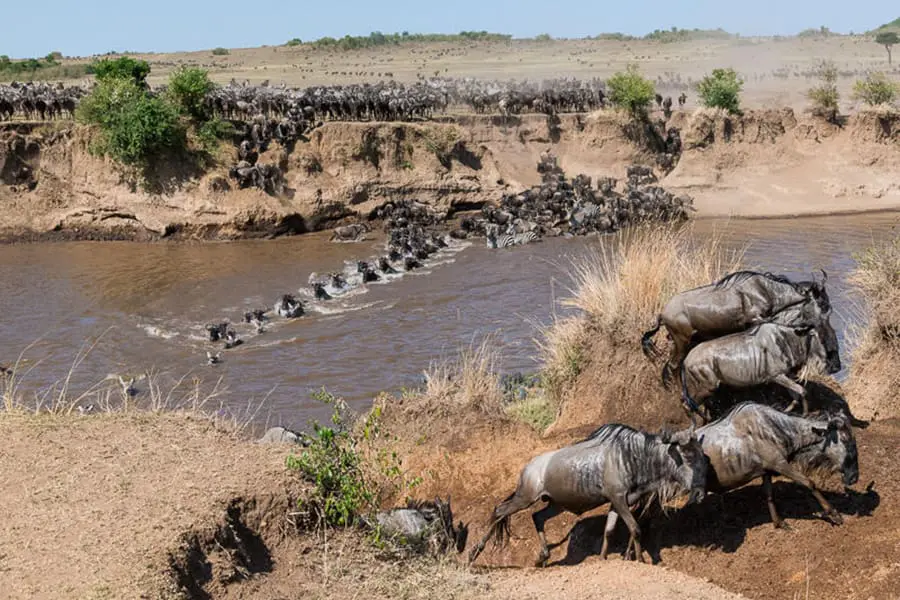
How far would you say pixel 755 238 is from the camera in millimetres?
25609

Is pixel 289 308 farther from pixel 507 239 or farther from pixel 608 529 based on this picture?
pixel 608 529

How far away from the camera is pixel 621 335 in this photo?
966 centimetres

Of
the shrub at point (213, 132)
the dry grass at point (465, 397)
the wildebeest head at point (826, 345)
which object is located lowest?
the dry grass at point (465, 397)

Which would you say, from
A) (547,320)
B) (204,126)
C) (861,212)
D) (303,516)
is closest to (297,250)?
(204,126)

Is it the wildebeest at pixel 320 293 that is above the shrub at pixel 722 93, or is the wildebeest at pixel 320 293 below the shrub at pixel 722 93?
below

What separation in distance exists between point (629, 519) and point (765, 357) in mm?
1928

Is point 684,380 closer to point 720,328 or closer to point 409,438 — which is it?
point 720,328

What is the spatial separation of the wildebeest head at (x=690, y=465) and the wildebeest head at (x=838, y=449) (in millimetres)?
881

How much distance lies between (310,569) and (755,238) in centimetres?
2157

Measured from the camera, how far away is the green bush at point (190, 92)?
92.7ft

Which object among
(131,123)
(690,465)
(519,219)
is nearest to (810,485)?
(690,465)

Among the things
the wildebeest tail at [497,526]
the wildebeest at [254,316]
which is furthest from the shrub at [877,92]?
the wildebeest tail at [497,526]

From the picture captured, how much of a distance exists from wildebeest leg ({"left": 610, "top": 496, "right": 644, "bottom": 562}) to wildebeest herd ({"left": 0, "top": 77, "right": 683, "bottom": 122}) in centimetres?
2468

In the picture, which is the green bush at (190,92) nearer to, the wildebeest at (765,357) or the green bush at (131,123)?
the green bush at (131,123)
